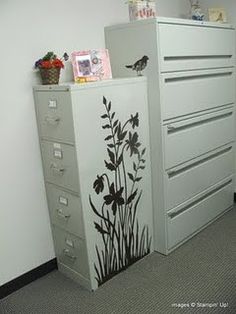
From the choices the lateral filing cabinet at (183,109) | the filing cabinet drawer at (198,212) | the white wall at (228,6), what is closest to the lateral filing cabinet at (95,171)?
the lateral filing cabinet at (183,109)

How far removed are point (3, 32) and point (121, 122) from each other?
2.76 ft

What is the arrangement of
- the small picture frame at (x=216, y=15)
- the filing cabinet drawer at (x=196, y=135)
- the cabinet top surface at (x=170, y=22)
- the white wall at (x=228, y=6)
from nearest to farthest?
the cabinet top surface at (x=170, y=22)
the filing cabinet drawer at (x=196, y=135)
the small picture frame at (x=216, y=15)
the white wall at (x=228, y=6)

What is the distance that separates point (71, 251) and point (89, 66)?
1165 millimetres

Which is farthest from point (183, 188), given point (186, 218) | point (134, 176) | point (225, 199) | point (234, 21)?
point (234, 21)

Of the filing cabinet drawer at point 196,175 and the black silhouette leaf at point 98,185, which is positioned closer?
the black silhouette leaf at point 98,185

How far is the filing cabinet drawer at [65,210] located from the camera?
77.7 inches

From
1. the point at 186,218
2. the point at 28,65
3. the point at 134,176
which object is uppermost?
the point at 28,65

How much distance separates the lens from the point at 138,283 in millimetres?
2094

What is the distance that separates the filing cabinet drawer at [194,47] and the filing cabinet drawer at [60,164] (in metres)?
0.80

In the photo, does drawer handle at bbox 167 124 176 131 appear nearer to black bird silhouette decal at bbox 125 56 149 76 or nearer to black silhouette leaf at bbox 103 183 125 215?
black bird silhouette decal at bbox 125 56 149 76

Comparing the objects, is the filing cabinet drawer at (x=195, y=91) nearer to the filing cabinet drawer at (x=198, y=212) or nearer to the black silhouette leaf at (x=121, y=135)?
the black silhouette leaf at (x=121, y=135)

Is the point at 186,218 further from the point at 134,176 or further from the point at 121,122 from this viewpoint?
the point at 121,122

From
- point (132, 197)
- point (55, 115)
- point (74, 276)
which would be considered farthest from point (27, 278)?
point (55, 115)

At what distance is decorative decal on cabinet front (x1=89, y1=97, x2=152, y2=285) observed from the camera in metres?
2.02
